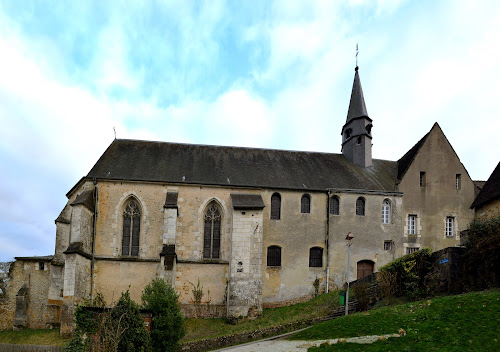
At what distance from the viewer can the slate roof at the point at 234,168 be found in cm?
2352

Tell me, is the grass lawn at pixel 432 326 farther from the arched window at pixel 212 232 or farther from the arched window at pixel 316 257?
the arched window at pixel 212 232

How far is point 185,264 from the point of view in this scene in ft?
72.8

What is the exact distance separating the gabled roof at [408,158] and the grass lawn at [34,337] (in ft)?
66.7

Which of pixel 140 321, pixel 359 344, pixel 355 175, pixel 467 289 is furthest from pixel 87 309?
pixel 355 175

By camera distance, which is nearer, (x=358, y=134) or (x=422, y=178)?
(x=422, y=178)

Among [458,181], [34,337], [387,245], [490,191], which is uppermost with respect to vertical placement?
[458,181]

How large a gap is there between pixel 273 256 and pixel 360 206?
600cm

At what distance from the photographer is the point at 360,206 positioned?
24.7 metres

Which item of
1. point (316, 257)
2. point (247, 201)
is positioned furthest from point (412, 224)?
point (247, 201)

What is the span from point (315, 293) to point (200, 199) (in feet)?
26.6

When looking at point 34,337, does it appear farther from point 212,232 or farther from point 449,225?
point 449,225

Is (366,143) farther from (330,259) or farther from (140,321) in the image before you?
(140,321)

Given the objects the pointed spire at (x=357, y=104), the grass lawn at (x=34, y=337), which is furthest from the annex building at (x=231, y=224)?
the pointed spire at (x=357, y=104)

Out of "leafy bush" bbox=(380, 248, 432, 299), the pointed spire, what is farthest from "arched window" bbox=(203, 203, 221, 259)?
the pointed spire
